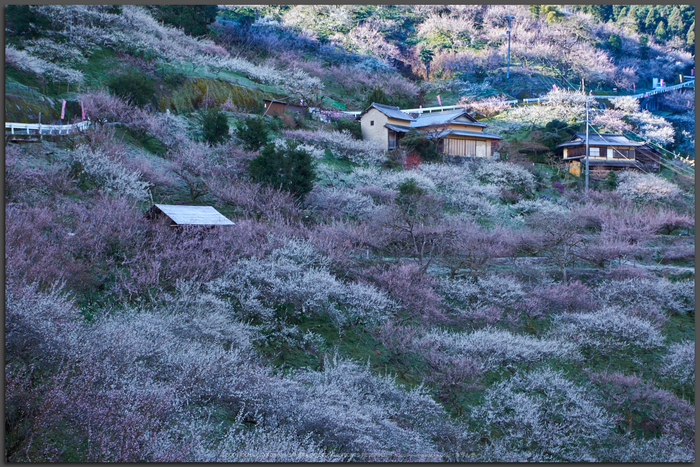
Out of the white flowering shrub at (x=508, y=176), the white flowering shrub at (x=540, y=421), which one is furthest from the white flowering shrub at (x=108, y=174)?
the white flowering shrub at (x=508, y=176)

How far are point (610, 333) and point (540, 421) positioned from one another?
4810 mm

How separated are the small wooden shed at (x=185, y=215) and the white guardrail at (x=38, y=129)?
759 centimetres

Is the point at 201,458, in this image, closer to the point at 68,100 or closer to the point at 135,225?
the point at 135,225

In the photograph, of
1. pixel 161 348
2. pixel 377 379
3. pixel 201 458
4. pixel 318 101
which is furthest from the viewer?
pixel 318 101

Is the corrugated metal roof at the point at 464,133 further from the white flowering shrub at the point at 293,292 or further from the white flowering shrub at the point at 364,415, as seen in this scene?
the white flowering shrub at the point at 364,415

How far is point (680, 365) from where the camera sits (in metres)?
10.4

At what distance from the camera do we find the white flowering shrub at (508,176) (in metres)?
28.6

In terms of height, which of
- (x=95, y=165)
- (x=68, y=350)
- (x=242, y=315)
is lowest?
(x=242, y=315)

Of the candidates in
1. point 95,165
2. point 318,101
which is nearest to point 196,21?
point 318,101

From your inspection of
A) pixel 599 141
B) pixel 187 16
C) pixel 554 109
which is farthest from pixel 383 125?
pixel 187 16

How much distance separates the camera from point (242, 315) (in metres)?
9.66

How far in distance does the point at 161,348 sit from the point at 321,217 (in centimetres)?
1141

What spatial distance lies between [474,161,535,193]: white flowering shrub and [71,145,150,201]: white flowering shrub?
20872 mm

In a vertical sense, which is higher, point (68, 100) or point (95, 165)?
point (68, 100)
